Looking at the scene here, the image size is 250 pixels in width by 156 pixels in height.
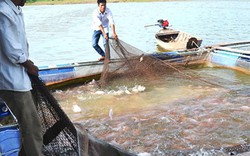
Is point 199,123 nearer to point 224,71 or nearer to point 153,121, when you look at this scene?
point 153,121

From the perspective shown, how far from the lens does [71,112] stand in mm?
6363

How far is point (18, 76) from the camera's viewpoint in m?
2.65

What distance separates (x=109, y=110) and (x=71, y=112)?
0.77 metres

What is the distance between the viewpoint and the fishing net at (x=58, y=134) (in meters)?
2.91

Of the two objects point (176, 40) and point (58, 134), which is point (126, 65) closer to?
point (58, 134)

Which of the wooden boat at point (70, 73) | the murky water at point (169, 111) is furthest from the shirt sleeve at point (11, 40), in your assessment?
the wooden boat at point (70, 73)

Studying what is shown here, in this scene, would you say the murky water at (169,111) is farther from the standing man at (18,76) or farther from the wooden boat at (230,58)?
the standing man at (18,76)

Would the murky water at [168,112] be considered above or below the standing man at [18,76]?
below

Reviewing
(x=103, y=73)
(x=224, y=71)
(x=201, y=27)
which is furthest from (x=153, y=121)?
(x=201, y=27)

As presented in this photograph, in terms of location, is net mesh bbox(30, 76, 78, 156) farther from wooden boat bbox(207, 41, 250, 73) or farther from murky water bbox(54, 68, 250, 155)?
wooden boat bbox(207, 41, 250, 73)

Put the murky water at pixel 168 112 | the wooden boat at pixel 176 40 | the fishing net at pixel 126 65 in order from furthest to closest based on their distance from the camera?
the wooden boat at pixel 176 40 < the fishing net at pixel 126 65 < the murky water at pixel 168 112

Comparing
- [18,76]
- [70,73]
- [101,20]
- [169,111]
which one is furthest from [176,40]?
[18,76]

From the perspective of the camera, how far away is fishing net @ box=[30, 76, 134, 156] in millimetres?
2912

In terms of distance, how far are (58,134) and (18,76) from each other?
27.5 inches
